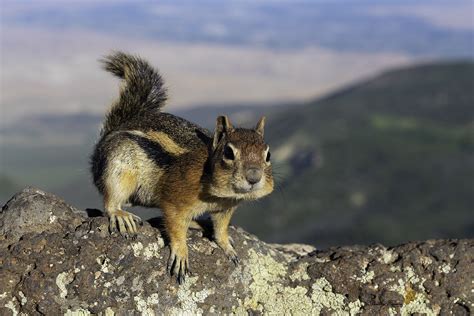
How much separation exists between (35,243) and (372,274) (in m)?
4.06

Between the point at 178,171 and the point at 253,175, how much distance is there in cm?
137

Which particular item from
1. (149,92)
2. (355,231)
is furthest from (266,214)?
(149,92)

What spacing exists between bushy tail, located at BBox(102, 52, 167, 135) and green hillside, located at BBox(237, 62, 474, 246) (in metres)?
104

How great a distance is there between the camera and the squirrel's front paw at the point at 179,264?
308 inches

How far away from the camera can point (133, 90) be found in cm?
1109

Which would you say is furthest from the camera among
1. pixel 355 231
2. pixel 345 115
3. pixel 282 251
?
pixel 345 115

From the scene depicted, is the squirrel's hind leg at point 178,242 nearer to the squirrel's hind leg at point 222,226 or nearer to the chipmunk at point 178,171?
the chipmunk at point 178,171

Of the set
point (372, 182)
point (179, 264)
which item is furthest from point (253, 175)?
A: point (372, 182)

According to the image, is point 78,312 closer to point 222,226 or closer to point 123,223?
point 123,223

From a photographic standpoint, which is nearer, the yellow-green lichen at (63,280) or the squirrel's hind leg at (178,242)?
the yellow-green lichen at (63,280)

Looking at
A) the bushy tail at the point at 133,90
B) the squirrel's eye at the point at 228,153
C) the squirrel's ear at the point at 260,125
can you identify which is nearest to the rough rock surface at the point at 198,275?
the squirrel's eye at the point at 228,153

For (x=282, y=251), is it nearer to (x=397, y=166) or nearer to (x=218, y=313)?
(x=218, y=313)

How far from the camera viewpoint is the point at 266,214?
145 m

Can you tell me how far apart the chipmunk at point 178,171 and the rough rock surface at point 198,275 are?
24 centimetres
